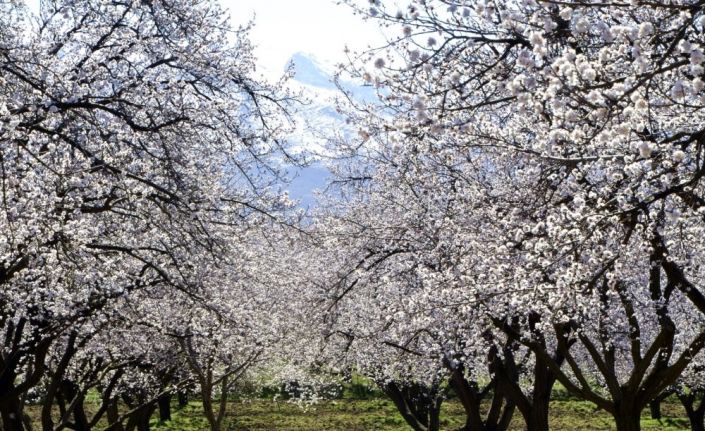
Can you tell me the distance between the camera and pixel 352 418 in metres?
37.6

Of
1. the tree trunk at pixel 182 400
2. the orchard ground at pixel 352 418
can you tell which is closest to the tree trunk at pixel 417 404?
the orchard ground at pixel 352 418

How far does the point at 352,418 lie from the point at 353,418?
0.05m

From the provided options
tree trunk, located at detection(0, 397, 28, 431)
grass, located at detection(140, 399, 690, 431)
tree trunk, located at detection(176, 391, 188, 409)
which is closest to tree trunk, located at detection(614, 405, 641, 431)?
tree trunk, located at detection(0, 397, 28, 431)

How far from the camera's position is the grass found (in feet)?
112

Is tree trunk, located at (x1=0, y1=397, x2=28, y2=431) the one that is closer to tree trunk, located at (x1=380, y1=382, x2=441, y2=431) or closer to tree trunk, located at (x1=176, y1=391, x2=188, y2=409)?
tree trunk, located at (x1=380, y1=382, x2=441, y2=431)

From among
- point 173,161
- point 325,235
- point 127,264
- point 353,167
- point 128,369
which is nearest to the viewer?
point 173,161

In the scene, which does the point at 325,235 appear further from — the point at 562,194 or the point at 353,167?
the point at 562,194

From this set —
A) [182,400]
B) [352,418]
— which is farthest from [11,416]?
[182,400]

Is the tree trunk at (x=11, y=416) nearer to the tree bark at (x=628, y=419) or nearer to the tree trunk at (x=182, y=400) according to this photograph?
the tree bark at (x=628, y=419)

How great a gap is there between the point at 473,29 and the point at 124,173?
3664mm

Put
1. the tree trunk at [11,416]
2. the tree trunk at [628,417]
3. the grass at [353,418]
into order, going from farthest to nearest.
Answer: the grass at [353,418] < the tree trunk at [11,416] < the tree trunk at [628,417]

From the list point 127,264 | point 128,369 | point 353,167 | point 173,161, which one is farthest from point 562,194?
point 128,369

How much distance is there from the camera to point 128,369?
2011cm

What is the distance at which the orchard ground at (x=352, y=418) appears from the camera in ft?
112
